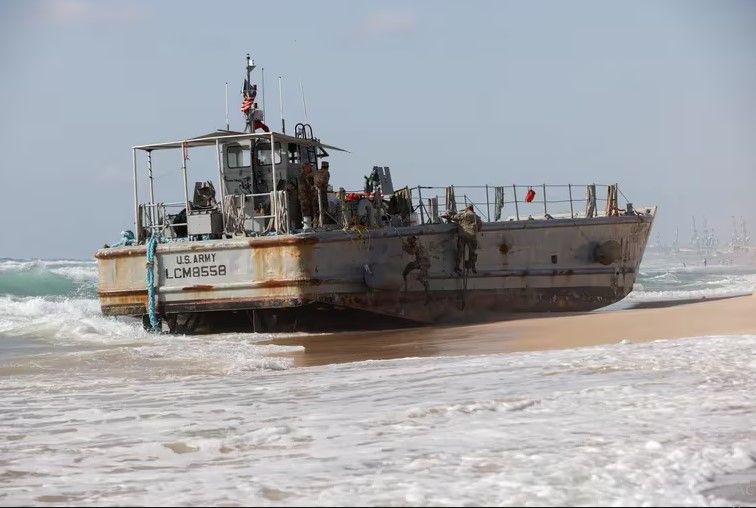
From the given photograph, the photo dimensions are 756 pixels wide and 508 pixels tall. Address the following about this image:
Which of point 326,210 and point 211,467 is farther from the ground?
point 326,210

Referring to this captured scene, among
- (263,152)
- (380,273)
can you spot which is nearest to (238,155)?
(263,152)

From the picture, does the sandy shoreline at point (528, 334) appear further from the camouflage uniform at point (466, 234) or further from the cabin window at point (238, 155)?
the cabin window at point (238, 155)

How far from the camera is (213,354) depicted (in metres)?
12.2

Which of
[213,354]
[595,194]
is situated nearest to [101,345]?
[213,354]

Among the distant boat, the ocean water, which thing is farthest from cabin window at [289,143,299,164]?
the ocean water

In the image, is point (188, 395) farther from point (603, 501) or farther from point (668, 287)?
point (668, 287)

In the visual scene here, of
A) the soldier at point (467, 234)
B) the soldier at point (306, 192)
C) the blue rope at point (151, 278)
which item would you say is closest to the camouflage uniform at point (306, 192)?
the soldier at point (306, 192)

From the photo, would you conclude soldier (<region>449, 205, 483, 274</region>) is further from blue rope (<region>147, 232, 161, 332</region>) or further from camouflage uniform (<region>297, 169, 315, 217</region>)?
blue rope (<region>147, 232, 161, 332</region>)

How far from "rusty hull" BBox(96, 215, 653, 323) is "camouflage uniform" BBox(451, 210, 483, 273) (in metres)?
0.12

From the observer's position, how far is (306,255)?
47.3 ft

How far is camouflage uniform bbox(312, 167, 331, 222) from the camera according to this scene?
14.9 meters

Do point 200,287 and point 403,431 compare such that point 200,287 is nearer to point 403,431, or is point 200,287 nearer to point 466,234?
point 466,234

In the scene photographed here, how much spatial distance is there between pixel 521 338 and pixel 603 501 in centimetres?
735

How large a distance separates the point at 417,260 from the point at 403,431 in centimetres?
961
